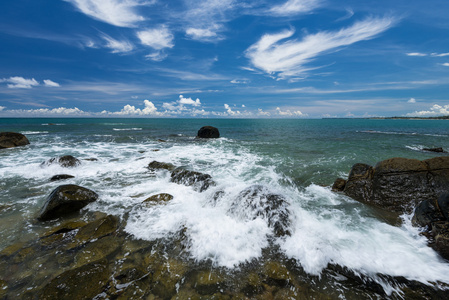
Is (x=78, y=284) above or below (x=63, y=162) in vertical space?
below

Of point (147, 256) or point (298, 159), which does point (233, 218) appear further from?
point (298, 159)

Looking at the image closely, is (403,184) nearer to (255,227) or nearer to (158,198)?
(255,227)

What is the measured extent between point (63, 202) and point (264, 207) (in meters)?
6.98

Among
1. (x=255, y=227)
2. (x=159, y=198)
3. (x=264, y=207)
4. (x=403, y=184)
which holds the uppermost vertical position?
(x=403, y=184)

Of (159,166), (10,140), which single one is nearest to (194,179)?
(159,166)

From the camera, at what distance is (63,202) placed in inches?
253

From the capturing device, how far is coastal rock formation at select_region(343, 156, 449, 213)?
7000 millimetres

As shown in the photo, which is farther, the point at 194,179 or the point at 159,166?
the point at 159,166

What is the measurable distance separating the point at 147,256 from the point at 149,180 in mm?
6379

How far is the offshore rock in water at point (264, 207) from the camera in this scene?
5.87 metres

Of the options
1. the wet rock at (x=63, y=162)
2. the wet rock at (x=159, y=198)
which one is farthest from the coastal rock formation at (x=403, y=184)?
the wet rock at (x=63, y=162)

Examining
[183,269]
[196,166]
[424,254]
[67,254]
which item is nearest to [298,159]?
[196,166]

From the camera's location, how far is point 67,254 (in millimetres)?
4621

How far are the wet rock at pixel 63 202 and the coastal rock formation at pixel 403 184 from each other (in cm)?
1116
